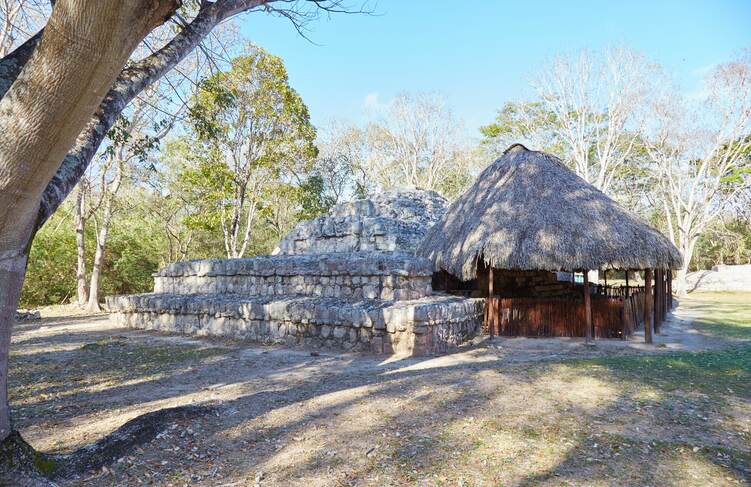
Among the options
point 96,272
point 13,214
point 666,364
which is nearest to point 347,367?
point 666,364

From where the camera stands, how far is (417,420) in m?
4.20

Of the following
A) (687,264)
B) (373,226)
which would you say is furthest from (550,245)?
(687,264)

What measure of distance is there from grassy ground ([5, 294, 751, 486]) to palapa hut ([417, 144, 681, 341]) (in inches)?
78.0

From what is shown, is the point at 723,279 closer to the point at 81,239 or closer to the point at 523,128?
the point at 523,128

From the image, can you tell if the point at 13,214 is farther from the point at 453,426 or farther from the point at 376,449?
the point at 453,426

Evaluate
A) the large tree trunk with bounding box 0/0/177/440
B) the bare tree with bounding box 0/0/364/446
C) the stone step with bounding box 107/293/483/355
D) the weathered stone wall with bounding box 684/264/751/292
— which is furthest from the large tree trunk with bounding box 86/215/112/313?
the weathered stone wall with bounding box 684/264/751/292

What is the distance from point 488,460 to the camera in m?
3.41

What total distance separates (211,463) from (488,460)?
216cm

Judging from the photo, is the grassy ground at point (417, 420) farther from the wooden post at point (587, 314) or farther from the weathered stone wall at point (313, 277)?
the weathered stone wall at point (313, 277)

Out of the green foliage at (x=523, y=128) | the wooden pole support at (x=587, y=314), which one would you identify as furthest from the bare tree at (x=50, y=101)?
the green foliage at (x=523, y=128)

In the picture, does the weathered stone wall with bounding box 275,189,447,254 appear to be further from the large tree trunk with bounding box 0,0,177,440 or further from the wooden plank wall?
the large tree trunk with bounding box 0,0,177,440

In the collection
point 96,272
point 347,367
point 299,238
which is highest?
point 299,238

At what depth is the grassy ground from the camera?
10.7ft

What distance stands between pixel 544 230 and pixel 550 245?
1.28 feet
